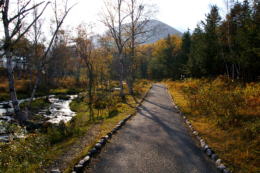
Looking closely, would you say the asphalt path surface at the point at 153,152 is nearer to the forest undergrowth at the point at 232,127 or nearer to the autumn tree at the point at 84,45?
the forest undergrowth at the point at 232,127

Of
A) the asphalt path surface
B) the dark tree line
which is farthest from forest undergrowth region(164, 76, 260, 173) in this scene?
the dark tree line

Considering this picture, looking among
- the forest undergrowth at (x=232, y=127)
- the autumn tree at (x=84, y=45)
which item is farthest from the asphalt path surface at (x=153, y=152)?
the autumn tree at (x=84, y=45)

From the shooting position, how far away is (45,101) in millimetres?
16859

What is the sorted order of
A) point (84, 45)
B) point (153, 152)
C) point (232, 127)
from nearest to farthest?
point (153, 152), point (232, 127), point (84, 45)

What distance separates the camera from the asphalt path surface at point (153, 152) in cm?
366

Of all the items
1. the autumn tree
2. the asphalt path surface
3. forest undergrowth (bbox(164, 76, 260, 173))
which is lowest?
the asphalt path surface

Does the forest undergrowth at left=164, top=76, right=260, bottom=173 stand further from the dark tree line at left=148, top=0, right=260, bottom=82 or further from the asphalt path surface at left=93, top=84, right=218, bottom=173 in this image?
the dark tree line at left=148, top=0, right=260, bottom=82

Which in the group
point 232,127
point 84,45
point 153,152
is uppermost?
point 84,45

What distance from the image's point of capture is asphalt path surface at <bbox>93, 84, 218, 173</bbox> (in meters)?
3.66

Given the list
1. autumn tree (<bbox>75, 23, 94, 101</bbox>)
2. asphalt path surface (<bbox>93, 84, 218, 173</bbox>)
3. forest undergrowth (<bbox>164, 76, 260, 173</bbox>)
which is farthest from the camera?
autumn tree (<bbox>75, 23, 94, 101</bbox>)

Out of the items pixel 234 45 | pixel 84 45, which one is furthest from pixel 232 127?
pixel 234 45

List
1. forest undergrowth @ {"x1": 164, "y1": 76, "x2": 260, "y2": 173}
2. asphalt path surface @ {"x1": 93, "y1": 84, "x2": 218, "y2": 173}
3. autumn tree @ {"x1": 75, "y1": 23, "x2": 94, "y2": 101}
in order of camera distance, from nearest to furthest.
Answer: asphalt path surface @ {"x1": 93, "y1": 84, "x2": 218, "y2": 173} → forest undergrowth @ {"x1": 164, "y1": 76, "x2": 260, "y2": 173} → autumn tree @ {"x1": 75, "y1": 23, "x2": 94, "y2": 101}

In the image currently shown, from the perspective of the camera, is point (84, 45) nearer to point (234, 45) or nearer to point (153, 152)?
point (153, 152)

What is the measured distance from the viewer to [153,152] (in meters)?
4.41
